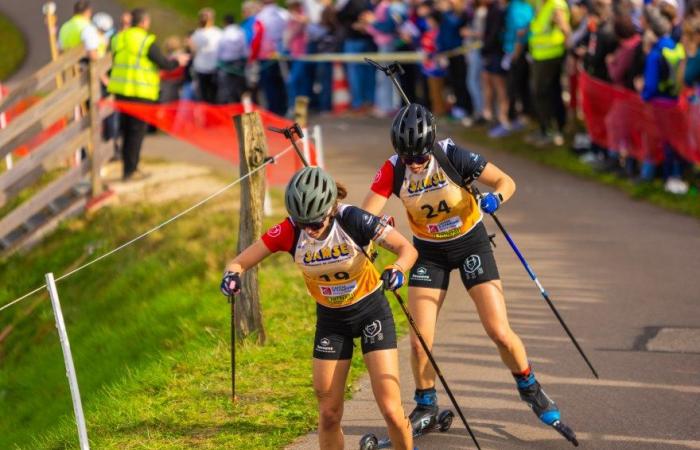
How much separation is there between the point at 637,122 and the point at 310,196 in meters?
9.38

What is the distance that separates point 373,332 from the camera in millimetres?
7238

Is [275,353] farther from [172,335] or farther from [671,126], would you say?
[671,126]

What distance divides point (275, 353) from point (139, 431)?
67.6 inches

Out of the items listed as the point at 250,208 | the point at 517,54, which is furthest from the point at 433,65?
the point at 250,208

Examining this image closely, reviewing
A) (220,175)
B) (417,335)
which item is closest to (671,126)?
(220,175)

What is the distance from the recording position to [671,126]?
14.7 m

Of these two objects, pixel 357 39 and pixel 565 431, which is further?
pixel 357 39

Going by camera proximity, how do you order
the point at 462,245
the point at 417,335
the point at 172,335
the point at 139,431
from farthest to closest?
the point at 172,335, the point at 139,431, the point at 462,245, the point at 417,335

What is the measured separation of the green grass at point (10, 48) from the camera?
34594 millimetres

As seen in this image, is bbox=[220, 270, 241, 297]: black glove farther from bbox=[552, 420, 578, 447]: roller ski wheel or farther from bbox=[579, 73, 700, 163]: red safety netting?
bbox=[579, 73, 700, 163]: red safety netting

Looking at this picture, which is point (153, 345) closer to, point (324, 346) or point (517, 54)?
point (324, 346)

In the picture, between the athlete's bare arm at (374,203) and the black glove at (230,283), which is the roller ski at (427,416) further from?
the black glove at (230,283)

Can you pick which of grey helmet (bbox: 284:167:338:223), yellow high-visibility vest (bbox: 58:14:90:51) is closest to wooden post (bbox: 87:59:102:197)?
yellow high-visibility vest (bbox: 58:14:90:51)

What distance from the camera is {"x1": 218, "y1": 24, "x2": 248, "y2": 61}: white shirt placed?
21.7 metres
